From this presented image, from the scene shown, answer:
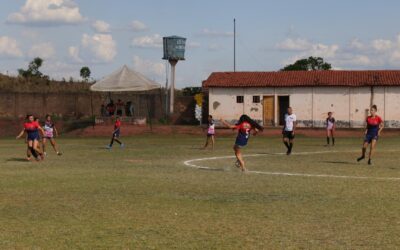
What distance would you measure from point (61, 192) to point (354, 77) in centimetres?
4240

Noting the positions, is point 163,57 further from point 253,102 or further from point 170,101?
point 253,102

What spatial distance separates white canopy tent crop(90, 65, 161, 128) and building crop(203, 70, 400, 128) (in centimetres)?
528

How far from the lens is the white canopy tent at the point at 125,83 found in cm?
5302

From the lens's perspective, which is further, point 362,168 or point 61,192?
point 362,168

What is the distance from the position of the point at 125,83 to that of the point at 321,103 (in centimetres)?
1549

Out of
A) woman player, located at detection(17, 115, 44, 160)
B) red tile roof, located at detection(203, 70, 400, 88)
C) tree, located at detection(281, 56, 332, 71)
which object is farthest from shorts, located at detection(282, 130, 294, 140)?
tree, located at detection(281, 56, 332, 71)

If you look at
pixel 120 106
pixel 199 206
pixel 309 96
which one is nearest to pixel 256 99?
pixel 309 96

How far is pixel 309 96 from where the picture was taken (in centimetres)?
5444

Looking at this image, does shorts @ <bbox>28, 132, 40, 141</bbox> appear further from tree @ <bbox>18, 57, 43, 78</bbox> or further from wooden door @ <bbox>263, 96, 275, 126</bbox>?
tree @ <bbox>18, 57, 43, 78</bbox>

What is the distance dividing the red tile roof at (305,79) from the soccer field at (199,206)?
30994 millimetres

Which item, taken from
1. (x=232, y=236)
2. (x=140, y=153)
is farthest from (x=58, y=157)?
(x=232, y=236)

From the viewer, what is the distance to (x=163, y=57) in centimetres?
6184

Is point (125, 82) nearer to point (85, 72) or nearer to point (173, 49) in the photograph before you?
point (173, 49)

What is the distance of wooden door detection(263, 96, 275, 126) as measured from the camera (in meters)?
54.6
